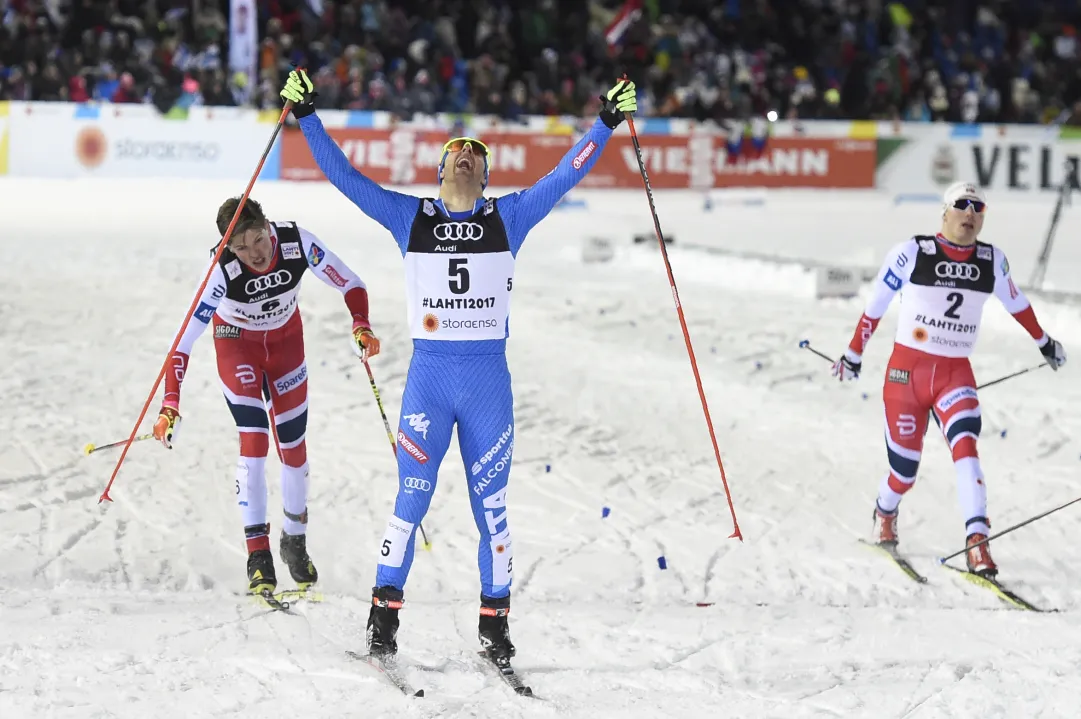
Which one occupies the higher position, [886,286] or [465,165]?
[465,165]

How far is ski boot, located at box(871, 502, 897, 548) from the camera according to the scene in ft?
27.0

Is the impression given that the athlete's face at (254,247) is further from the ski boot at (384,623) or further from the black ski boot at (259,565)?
the ski boot at (384,623)

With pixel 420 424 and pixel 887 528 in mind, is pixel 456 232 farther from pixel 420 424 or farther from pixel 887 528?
pixel 887 528

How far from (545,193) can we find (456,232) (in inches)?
17.1

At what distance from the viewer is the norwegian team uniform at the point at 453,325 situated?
5.52m

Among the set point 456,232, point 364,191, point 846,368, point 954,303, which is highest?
point 364,191

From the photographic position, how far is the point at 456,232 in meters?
5.52

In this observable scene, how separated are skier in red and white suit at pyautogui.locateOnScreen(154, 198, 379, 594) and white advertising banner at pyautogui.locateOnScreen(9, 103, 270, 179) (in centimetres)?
1440

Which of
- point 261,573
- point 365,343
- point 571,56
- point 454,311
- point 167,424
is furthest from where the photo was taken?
point 571,56

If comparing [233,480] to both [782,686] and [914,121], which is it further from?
[914,121]

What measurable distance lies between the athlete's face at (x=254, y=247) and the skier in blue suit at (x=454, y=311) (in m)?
1.03

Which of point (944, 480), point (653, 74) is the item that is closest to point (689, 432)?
point (944, 480)

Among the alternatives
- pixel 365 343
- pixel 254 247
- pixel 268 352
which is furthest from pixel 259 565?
pixel 254 247

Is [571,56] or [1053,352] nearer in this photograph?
[1053,352]
